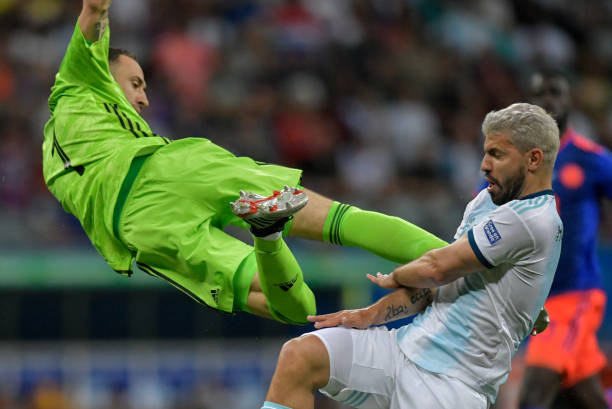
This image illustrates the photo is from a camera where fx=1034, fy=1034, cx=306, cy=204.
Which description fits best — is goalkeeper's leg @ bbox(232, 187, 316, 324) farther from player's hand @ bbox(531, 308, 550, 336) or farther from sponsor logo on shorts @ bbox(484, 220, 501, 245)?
player's hand @ bbox(531, 308, 550, 336)

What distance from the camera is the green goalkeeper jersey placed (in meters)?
5.15

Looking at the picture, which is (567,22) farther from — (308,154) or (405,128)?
(308,154)

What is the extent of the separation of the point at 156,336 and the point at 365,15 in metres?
5.63

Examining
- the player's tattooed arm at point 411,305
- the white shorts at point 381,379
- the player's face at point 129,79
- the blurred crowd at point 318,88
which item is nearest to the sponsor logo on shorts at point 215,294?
the white shorts at point 381,379

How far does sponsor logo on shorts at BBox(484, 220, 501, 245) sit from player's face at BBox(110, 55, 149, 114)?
7.58 feet

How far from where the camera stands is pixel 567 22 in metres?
14.8

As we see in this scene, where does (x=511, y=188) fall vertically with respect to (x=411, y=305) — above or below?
above

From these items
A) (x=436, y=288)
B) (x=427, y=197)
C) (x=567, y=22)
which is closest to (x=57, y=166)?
(x=436, y=288)

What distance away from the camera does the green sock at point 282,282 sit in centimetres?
473

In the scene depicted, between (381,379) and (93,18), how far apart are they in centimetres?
237

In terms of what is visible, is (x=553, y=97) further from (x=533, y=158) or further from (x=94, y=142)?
(x=94, y=142)

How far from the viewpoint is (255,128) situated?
37.1ft

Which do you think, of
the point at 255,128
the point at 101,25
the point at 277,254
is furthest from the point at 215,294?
the point at 255,128

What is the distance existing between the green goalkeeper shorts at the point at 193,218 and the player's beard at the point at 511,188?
1.23 meters
